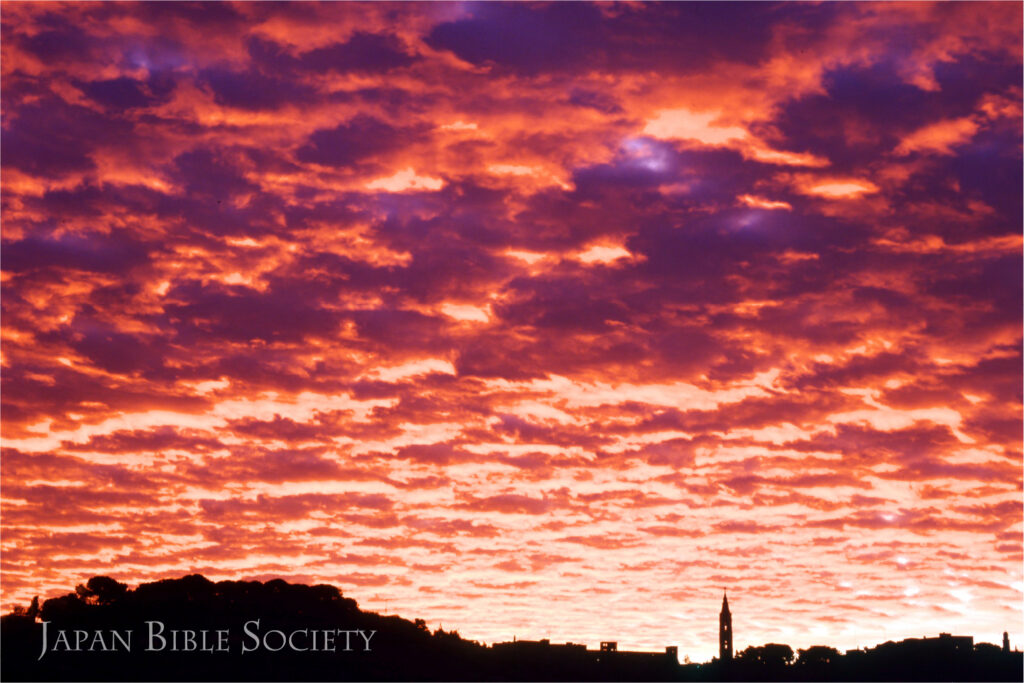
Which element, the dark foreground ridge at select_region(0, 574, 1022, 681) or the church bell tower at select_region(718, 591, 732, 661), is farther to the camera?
the church bell tower at select_region(718, 591, 732, 661)

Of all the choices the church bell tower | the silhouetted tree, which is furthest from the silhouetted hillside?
the church bell tower

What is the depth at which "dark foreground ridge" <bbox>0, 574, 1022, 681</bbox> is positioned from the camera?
216ft

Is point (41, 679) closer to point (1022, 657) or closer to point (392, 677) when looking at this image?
point (392, 677)

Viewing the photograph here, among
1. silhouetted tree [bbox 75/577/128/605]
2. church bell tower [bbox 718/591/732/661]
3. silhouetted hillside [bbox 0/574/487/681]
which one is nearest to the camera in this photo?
silhouetted hillside [bbox 0/574/487/681]

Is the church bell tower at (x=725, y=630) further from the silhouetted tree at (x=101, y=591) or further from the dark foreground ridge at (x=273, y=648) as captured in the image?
the silhouetted tree at (x=101, y=591)

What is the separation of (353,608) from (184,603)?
1366 cm

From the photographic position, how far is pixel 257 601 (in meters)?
82.4

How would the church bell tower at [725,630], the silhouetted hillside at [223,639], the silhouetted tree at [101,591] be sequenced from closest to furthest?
the silhouetted hillside at [223,639]
the silhouetted tree at [101,591]
the church bell tower at [725,630]

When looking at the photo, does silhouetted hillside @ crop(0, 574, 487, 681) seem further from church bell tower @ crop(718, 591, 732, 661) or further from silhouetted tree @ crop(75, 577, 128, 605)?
church bell tower @ crop(718, 591, 732, 661)

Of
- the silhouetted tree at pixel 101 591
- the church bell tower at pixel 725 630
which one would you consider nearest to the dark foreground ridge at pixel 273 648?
the silhouetted tree at pixel 101 591

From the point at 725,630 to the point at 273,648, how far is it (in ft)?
348

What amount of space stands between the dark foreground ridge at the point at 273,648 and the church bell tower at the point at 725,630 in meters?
50.7

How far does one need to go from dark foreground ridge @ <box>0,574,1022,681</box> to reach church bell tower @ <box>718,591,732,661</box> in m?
50.7

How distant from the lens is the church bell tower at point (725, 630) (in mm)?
160375
